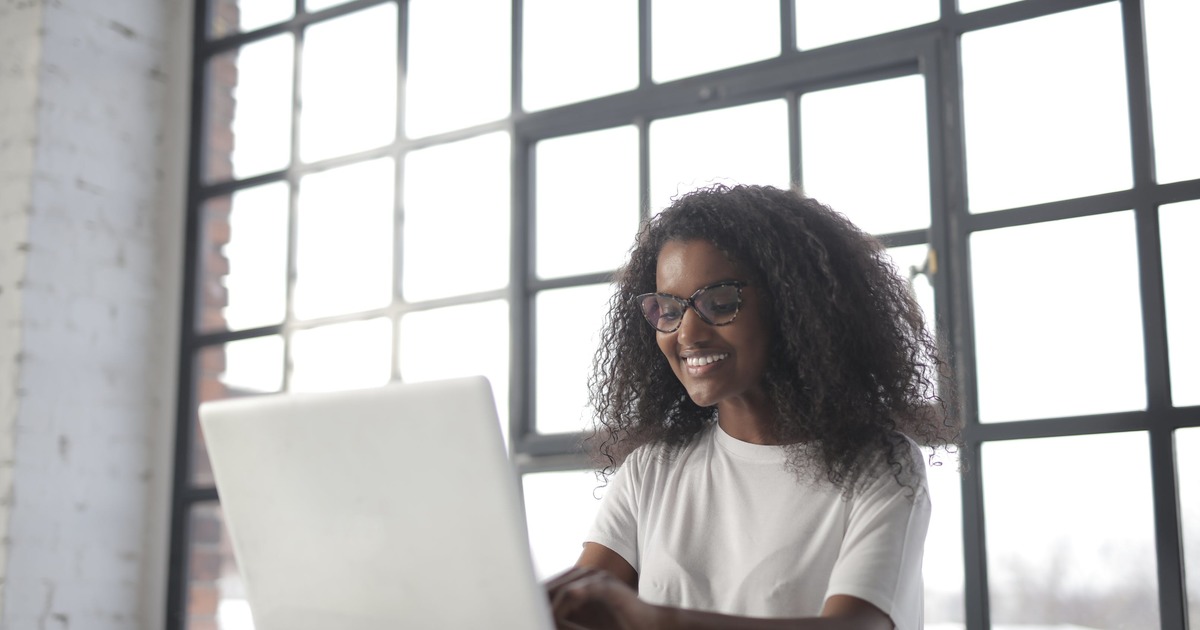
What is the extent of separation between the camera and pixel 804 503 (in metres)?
1.44

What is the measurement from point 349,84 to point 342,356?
0.73 m

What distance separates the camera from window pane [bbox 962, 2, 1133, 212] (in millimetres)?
2193

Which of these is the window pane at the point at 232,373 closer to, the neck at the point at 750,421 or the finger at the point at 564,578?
the neck at the point at 750,421

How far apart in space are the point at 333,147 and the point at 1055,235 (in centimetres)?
186

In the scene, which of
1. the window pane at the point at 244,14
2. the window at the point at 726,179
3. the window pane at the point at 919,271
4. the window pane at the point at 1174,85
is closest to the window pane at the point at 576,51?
the window at the point at 726,179

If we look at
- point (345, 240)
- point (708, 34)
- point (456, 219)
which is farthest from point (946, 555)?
point (345, 240)

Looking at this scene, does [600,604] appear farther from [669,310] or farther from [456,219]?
[456,219]

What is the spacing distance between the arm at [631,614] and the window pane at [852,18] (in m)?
1.50

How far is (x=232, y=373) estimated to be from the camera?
11.0 ft

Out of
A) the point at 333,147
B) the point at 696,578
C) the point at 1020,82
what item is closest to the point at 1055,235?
the point at 1020,82

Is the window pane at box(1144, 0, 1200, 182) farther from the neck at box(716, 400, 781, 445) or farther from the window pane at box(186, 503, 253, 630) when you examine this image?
the window pane at box(186, 503, 253, 630)

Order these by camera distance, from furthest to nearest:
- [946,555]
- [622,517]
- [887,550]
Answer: [946,555] < [622,517] < [887,550]

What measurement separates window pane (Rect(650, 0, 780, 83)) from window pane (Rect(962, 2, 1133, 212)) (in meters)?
0.44

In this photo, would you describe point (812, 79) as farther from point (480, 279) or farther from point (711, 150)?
point (480, 279)
